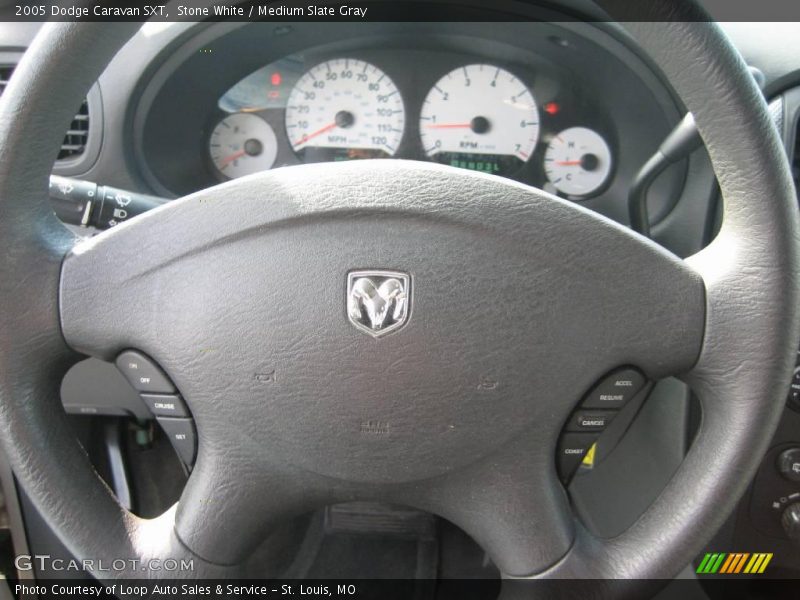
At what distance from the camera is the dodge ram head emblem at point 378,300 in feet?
2.54

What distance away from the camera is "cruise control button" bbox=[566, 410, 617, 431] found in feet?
2.75

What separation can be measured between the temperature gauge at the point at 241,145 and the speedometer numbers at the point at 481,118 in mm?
314

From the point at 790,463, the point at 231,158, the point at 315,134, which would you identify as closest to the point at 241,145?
the point at 231,158

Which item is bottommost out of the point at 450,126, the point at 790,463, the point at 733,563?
the point at 733,563

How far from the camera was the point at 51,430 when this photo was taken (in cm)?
85

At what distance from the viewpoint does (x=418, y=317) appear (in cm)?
78

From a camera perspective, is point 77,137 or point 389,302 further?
point 77,137

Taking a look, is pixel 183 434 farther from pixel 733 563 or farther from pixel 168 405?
pixel 733 563

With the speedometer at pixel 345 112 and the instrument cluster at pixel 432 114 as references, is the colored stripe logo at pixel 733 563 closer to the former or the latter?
the instrument cluster at pixel 432 114

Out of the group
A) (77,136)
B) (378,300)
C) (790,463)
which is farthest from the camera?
(77,136)

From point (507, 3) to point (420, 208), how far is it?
29.6 inches

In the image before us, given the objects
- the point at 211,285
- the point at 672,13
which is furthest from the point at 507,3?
the point at 211,285

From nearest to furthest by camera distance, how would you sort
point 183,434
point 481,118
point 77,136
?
point 183,434, point 77,136, point 481,118

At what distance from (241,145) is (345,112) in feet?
0.73
